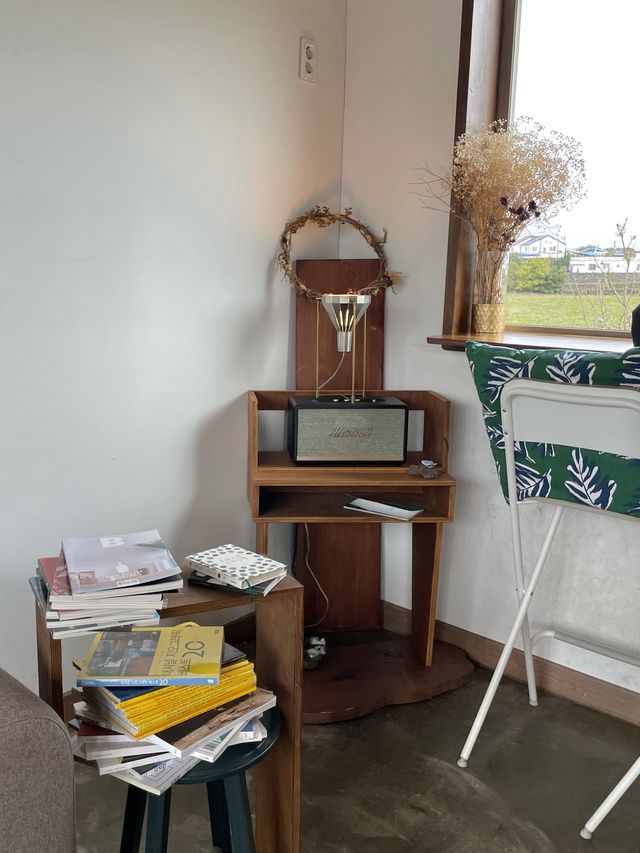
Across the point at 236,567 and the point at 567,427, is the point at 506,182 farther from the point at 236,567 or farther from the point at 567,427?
the point at 236,567

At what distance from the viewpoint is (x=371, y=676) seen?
2303 millimetres

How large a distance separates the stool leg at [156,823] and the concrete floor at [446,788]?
0.42m

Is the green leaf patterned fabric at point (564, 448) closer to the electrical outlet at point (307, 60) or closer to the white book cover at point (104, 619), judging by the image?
the white book cover at point (104, 619)

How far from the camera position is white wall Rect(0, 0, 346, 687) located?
6.08 feet

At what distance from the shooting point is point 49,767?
1037 mm

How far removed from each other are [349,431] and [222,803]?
1146mm

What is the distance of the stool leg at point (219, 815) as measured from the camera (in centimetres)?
138

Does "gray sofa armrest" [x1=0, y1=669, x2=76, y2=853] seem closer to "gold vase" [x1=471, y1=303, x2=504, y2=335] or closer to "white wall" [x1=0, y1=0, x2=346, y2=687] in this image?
"white wall" [x1=0, y1=0, x2=346, y2=687]

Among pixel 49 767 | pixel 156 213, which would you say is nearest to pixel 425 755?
pixel 49 767

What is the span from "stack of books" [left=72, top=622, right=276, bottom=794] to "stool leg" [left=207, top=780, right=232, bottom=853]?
0.20 meters

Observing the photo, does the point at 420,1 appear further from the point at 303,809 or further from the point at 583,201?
the point at 303,809

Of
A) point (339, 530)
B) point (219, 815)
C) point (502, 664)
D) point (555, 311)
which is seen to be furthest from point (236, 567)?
point (555, 311)

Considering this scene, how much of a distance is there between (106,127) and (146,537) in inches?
43.9

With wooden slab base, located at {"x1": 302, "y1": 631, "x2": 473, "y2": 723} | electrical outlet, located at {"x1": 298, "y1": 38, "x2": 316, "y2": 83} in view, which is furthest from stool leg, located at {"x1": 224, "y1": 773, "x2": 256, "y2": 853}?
electrical outlet, located at {"x1": 298, "y1": 38, "x2": 316, "y2": 83}
